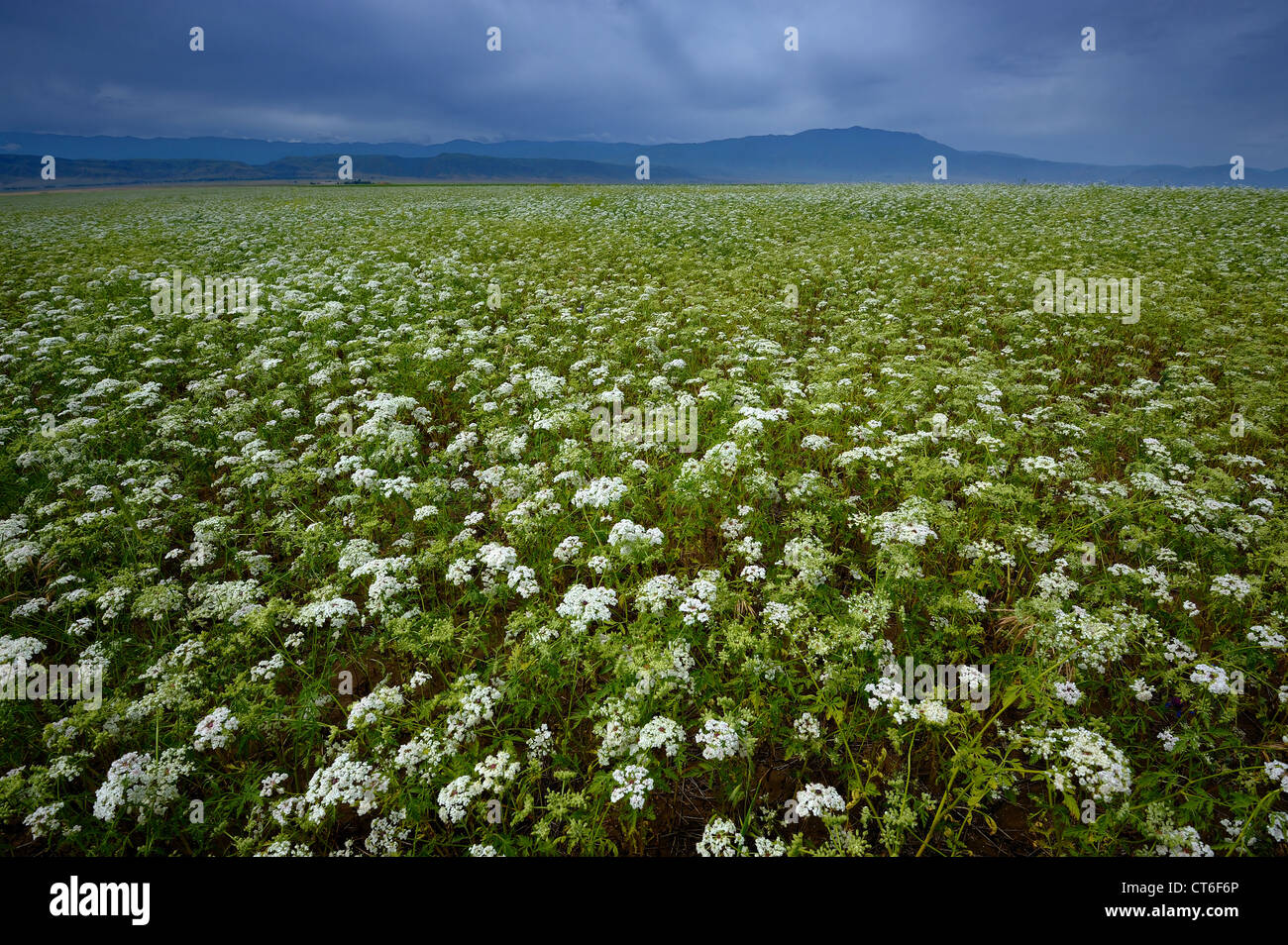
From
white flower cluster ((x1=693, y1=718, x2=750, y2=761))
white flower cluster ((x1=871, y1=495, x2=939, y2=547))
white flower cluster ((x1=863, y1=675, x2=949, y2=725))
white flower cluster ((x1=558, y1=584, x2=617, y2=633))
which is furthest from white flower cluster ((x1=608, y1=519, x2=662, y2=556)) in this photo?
white flower cluster ((x1=863, y1=675, x2=949, y2=725))

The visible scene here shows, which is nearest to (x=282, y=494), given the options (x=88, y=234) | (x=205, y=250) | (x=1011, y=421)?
(x=1011, y=421)

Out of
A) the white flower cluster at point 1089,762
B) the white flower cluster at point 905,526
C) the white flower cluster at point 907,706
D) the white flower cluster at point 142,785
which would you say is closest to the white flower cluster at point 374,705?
the white flower cluster at point 142,785

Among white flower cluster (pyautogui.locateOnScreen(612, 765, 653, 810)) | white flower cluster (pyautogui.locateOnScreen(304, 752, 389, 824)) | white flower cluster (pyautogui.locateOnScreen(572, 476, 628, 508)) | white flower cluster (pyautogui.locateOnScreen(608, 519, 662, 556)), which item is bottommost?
white flower cluster (pyautogui.locateOnScreen(304, 752, 389, 824))

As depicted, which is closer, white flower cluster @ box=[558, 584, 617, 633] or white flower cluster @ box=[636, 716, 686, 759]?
white flower cluster @ box=[636, 716, 686, 759]

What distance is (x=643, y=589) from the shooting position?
14.7 feet

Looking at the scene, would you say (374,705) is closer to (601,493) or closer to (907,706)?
(601,493)

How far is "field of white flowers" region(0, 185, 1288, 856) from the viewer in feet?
11.7

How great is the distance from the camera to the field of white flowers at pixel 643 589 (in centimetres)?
358

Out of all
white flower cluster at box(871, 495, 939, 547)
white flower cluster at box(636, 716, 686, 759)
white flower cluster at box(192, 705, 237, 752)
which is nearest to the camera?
white flower cluster at box(636, 716, 686, 759)

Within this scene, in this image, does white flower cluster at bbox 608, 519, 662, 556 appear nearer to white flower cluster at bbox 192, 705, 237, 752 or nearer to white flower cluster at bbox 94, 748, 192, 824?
white flower cluster at bbox 192, 705, 237, 752

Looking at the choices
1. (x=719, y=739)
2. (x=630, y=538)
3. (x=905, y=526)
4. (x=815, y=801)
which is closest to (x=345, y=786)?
(x=719, y=739)

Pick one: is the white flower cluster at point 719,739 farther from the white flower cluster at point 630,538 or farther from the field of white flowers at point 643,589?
the white flower cluster at point 630,538

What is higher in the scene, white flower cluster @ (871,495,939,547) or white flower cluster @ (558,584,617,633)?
white flower cluster @ (871,495,939,547)
